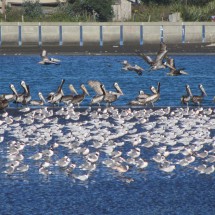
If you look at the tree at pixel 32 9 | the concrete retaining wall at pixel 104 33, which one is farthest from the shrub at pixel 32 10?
the concrete retaining wall at pixel 104 33

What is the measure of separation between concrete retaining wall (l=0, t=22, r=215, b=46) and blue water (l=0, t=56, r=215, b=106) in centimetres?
516

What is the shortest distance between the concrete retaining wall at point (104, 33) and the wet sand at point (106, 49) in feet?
2.00

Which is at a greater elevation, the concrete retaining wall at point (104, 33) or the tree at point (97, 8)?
the tree at point (97, 8)

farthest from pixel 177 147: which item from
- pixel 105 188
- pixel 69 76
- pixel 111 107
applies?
pixel 69 76

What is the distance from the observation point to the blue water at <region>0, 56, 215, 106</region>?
2223 inches

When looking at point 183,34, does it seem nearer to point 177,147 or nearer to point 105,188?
point 177,147

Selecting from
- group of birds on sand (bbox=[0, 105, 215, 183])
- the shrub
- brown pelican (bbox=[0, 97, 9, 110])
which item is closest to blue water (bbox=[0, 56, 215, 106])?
brown pelican (bbox=[0, 97, 9, 110])

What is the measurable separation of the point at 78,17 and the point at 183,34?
887 cm

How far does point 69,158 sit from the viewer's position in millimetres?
35000

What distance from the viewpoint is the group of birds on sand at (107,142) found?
109ft

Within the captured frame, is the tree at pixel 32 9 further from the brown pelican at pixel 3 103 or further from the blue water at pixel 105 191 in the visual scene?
the blue water at pixel 105 191

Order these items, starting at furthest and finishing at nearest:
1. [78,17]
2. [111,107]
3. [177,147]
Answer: [78,17], [111,107], [177,147]

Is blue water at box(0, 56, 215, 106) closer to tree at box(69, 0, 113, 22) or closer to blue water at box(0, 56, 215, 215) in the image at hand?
tree at box(69, 0, 113, 22)

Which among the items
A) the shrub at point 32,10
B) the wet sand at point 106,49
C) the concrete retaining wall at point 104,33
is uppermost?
the shrub at point 32,10
